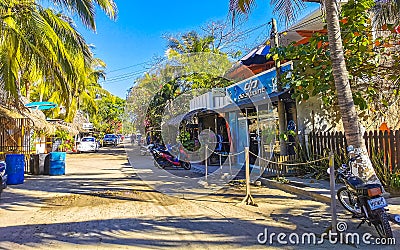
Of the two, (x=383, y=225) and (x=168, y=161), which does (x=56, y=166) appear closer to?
(x=168, y=161)

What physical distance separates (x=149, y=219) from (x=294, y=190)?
4189 mm

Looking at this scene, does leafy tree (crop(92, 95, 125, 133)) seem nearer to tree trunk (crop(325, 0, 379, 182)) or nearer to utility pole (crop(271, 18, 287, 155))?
utility pole (crop(271, 18, 287, 155))

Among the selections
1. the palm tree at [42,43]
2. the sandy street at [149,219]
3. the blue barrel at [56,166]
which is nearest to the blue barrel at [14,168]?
the sandy street at [149,219]

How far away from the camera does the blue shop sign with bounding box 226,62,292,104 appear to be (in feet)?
40.4

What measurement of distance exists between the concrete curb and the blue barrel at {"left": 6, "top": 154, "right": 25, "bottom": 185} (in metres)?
8.26

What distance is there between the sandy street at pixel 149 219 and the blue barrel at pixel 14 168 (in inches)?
71.5

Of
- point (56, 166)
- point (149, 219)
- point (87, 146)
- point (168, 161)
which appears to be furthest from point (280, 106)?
point (87, 146)

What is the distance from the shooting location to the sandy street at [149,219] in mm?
5141

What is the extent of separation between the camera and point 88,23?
1213 centimetres

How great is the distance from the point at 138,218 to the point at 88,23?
824 cm

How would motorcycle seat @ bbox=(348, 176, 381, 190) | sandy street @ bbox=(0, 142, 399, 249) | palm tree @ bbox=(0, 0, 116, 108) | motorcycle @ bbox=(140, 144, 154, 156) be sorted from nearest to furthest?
motorcycle seat @ bbox=(348, 176, 381, 190) → sandy street @ bbox=(0, 142, 399, 249) → palm tree @ bbox=(0, 0, 116, 108) → motorcycle @ bbox=(140, 144, 154, 156)

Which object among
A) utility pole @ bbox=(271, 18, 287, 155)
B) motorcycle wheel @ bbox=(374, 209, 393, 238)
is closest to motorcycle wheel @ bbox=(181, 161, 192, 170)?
utility pole @ bbox=(271, 18, 287, 155)

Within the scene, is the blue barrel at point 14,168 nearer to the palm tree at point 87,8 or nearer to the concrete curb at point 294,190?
the palm tree at point 87,8

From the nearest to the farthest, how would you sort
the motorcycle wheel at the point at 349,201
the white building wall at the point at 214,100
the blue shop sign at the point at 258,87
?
1. the motorcycle wheel at the point at 349,201
2. the blue shop sign at the point at 258,87
3. the white building wall at the point at 214,100
